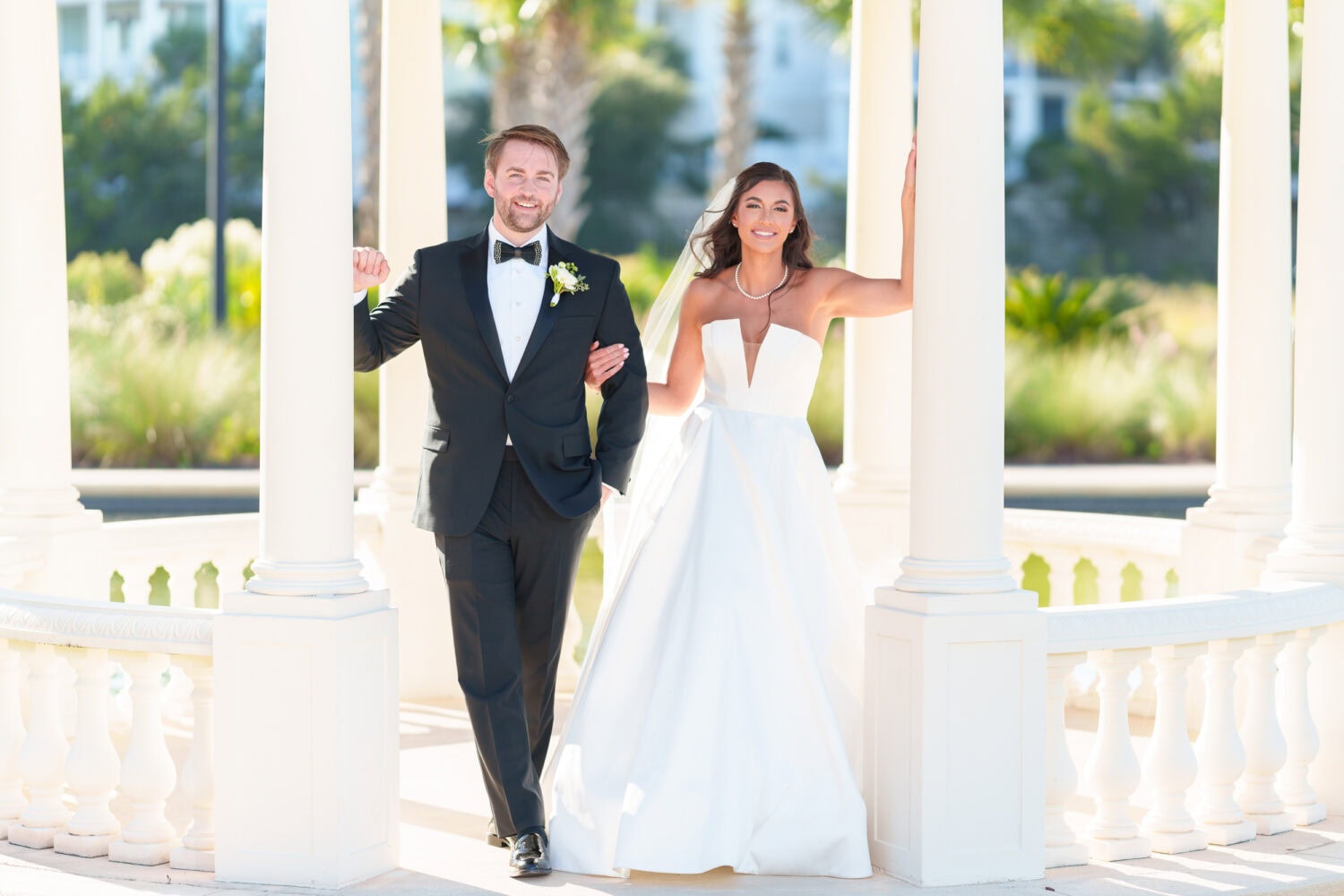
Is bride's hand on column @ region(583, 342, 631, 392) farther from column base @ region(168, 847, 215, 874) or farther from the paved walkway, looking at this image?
column base @ region(168, 847, 215, 874)

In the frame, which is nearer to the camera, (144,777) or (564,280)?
(144,777)

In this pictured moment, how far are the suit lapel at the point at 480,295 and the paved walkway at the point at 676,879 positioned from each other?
79.4 inches

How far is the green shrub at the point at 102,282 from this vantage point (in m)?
33.5

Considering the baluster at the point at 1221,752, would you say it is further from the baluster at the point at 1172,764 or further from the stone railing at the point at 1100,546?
the stone railing at the point at 1100,546

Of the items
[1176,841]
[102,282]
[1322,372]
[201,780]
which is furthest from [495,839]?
[102,282]

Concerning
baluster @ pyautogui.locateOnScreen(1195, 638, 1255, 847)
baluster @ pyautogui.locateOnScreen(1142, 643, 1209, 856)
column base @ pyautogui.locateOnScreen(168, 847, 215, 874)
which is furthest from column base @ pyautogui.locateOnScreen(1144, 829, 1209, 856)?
column base @ pyautogui.locateOnScreen(168, 847, 215, 874)

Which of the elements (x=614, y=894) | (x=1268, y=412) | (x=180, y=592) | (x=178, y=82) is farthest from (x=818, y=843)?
(x=178, y=82)

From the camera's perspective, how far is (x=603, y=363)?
6680 millimetres

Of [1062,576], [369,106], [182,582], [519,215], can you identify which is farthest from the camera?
[369,106]

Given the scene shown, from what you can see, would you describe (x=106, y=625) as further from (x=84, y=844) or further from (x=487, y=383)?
(x=487, y=383)

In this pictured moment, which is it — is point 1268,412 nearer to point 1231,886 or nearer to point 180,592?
point 1231,886

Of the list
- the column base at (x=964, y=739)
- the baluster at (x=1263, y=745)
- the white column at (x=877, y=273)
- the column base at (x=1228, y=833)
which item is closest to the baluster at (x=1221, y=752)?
the column base at (x=1228, y=833)

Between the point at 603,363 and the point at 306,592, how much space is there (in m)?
1.57

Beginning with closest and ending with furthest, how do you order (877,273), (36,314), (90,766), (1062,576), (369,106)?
(90,766)
(36,314)
(877,273)
(1062,576)
(369,106)
